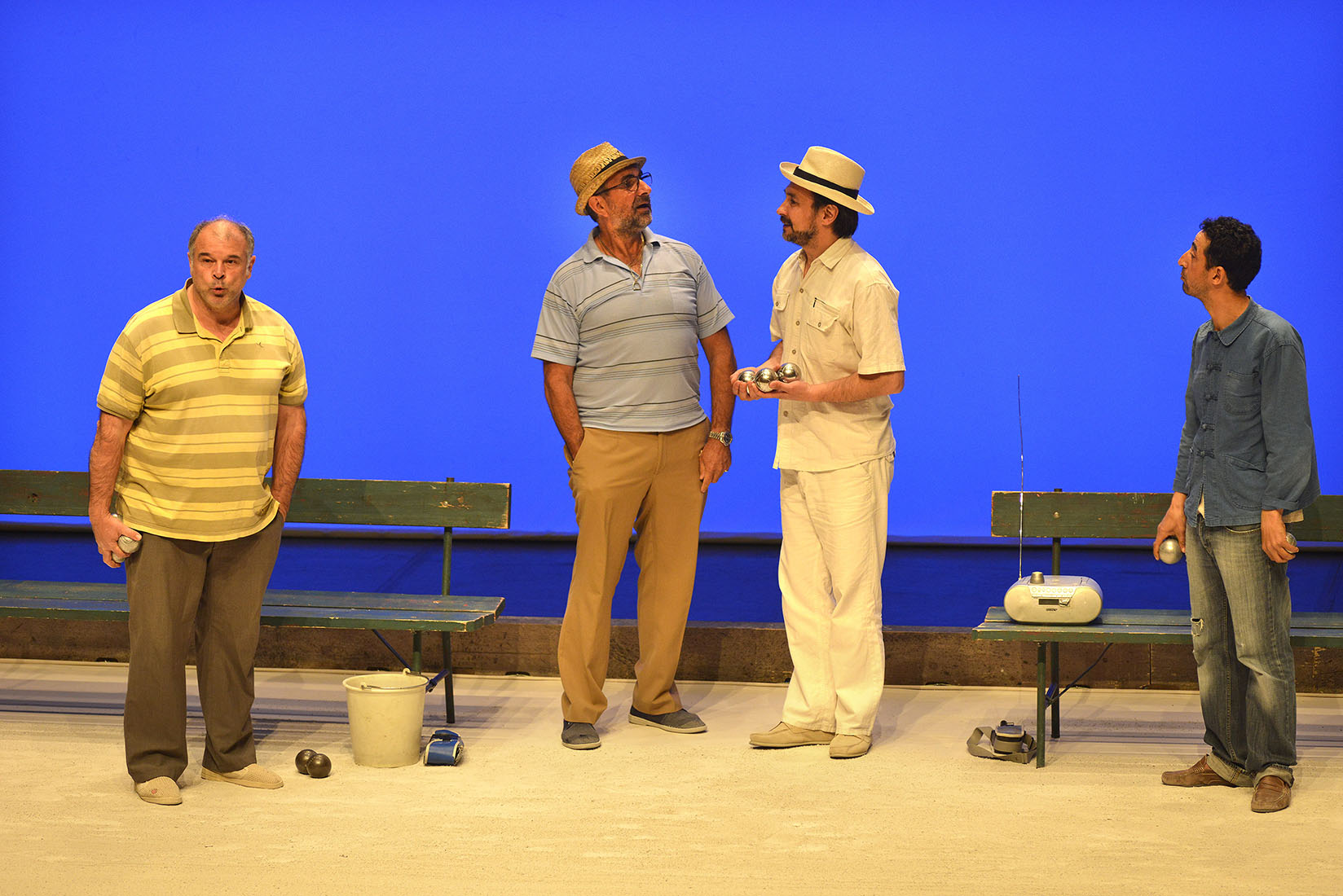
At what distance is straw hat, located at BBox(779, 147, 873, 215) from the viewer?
14.0 feet

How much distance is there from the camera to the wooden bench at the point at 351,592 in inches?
173

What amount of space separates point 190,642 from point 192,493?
0.45 metres

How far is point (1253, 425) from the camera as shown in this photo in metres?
3.79

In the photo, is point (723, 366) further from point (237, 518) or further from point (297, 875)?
point (297, 875)

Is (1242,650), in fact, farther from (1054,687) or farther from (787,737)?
(787,737)

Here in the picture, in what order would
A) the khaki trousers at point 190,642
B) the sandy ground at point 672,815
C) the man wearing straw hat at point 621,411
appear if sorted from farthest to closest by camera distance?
the man wearing straw hat at point 621,411 < the khaki trousers at point 190,642 < the sandy ground at point 672,815

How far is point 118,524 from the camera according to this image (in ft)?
12.3

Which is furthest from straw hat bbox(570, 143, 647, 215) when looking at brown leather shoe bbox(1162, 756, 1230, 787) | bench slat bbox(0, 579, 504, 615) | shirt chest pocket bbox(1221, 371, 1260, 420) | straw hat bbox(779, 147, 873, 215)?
brown leather shoe bbox(1162, 756, 1230, 787)

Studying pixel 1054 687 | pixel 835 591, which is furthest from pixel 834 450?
pixel 1054 687

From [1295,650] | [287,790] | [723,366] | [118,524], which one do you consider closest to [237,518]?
[118,524]

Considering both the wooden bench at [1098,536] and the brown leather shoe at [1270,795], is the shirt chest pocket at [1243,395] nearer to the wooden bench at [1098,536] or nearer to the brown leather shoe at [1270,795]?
the wooden bench at [1098,536]

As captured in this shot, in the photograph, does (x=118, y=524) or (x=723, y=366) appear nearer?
(x=118, y=524)

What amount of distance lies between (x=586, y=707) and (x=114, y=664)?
2.05m

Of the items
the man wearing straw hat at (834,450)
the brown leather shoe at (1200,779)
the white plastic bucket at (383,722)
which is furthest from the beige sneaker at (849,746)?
the white plastic bucket at (383,722)
